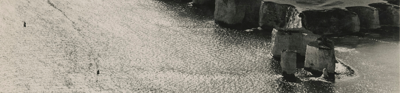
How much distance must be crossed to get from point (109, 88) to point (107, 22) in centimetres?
876

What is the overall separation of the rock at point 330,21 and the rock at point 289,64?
2283 millimetres

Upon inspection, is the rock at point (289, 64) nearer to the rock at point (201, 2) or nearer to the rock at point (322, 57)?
the rock at point (322, 57)

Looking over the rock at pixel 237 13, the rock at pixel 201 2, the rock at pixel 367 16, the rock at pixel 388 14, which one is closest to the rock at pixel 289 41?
the rock at pixel 367 16

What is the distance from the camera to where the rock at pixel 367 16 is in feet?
74.6

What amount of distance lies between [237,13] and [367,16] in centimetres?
552

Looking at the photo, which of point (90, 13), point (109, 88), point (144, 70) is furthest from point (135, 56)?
point (90, 13)

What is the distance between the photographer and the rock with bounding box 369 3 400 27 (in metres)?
23.8

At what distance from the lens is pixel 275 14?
23.0 m

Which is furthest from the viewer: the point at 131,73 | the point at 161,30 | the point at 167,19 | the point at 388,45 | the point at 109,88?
the point at 167,19

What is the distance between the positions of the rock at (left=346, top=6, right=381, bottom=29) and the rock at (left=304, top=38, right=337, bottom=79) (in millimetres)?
5246

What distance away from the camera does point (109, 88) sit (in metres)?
16.7

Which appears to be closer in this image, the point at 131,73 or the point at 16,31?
the point at 131,73

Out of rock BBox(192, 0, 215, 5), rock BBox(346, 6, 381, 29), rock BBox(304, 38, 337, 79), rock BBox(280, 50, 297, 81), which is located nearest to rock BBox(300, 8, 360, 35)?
rock BBox(346, 6, 381, 29)

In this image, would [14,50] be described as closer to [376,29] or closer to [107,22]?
[107,22]
